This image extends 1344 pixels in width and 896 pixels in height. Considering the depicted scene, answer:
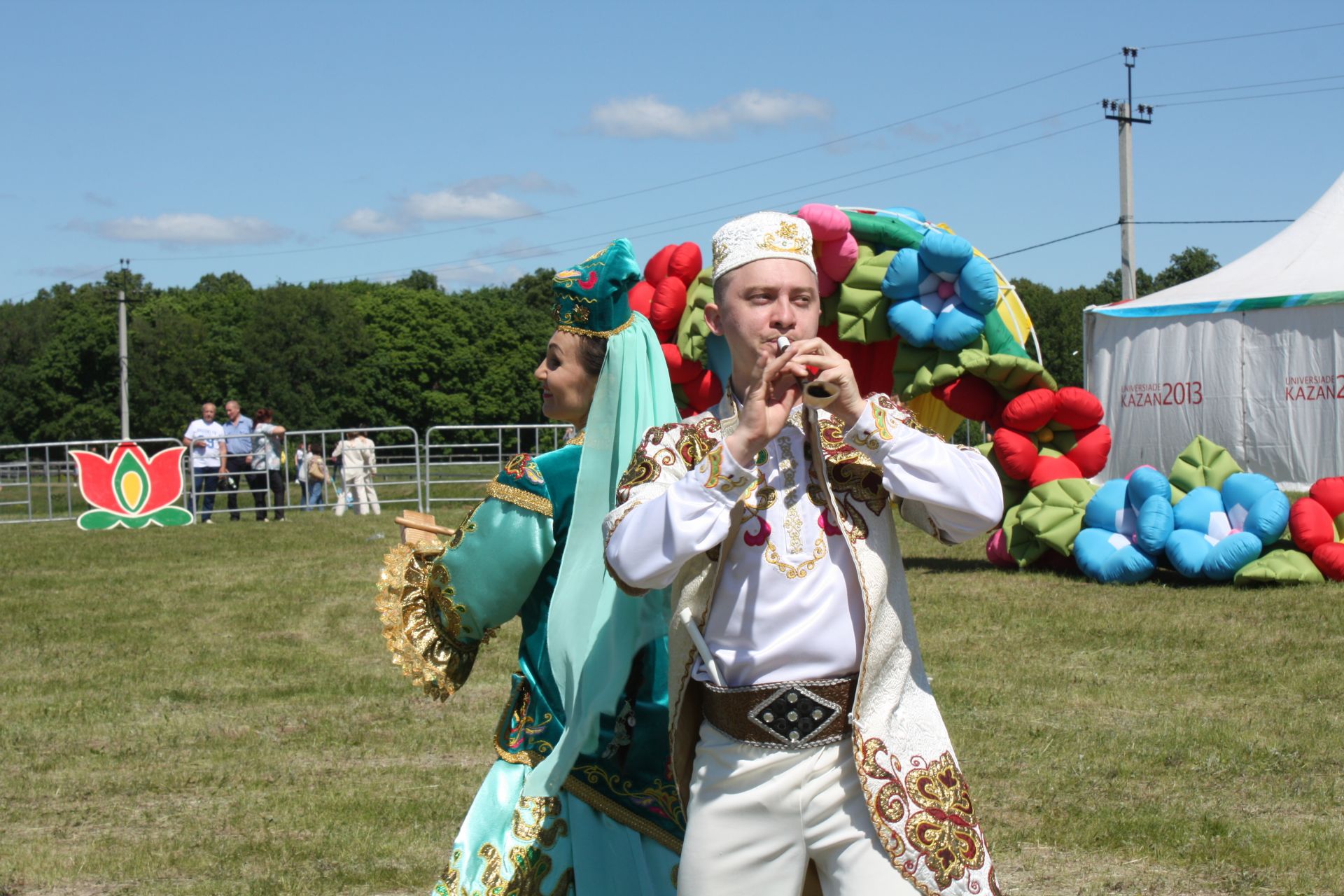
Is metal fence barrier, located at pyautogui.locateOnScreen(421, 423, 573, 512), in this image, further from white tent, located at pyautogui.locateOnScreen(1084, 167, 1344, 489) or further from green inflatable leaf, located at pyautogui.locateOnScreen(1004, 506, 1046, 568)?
white tent, located at pyautogui.locateOnScreen(1084, 167, 1344, 489)

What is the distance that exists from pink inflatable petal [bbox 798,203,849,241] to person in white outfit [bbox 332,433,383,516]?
10.3 metres

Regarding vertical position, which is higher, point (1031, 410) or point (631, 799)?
point (1031, 410)

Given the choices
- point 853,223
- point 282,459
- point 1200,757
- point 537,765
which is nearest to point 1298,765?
point 1200,757

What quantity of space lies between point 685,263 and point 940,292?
2483 millimetres

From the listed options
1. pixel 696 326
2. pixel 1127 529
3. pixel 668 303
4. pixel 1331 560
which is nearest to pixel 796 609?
pixel 1331 560

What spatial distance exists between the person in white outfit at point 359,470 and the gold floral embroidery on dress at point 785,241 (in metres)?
17.5

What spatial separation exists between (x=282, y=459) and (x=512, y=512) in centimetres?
1742

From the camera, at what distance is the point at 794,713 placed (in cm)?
226

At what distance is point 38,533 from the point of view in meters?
17.7

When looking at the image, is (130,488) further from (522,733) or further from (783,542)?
(783,542)

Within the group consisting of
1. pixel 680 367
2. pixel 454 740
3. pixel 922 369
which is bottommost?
pixel 454 740

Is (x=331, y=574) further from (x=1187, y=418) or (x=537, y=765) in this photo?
(x=1187, y=418)

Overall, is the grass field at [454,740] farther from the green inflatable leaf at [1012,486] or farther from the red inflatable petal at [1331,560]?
the green inflatable leaf at [1012,486]

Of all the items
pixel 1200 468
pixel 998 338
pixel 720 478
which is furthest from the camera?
pixel 998 338
